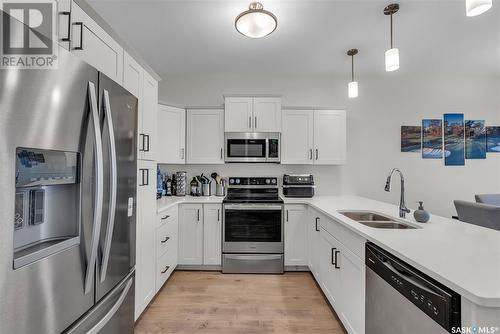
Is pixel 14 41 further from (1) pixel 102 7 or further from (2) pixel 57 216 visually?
(1) pixel 102 7

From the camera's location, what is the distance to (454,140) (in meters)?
3.62

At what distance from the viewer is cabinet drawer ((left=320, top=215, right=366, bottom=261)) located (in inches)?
61.2

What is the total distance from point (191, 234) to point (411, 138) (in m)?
3.59

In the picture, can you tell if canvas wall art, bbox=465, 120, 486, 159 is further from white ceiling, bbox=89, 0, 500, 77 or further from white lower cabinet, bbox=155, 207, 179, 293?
white lower cabinet, bbox=155, 207, 179, 293

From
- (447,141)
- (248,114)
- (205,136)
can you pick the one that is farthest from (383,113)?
(205,136)

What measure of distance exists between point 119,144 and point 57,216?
1.67ft

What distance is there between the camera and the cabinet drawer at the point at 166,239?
7.43 feet

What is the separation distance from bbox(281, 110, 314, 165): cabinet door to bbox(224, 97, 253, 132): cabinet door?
504 mm

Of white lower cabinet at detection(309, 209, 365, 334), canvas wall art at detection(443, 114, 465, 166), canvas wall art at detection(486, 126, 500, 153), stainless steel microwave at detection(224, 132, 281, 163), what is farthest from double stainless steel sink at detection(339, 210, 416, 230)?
canvas wall art at detection(486, 126, 500, 153)

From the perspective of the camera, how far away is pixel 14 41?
698mm

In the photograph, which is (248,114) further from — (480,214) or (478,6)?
(480,214)

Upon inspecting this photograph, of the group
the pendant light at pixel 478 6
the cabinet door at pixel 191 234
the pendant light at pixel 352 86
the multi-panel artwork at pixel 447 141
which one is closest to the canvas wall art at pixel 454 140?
the multi-panel artwork at pixel 447 141

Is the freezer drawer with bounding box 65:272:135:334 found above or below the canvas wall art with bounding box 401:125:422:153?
below

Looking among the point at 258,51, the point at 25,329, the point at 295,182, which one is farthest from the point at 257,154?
the point at 25,329
